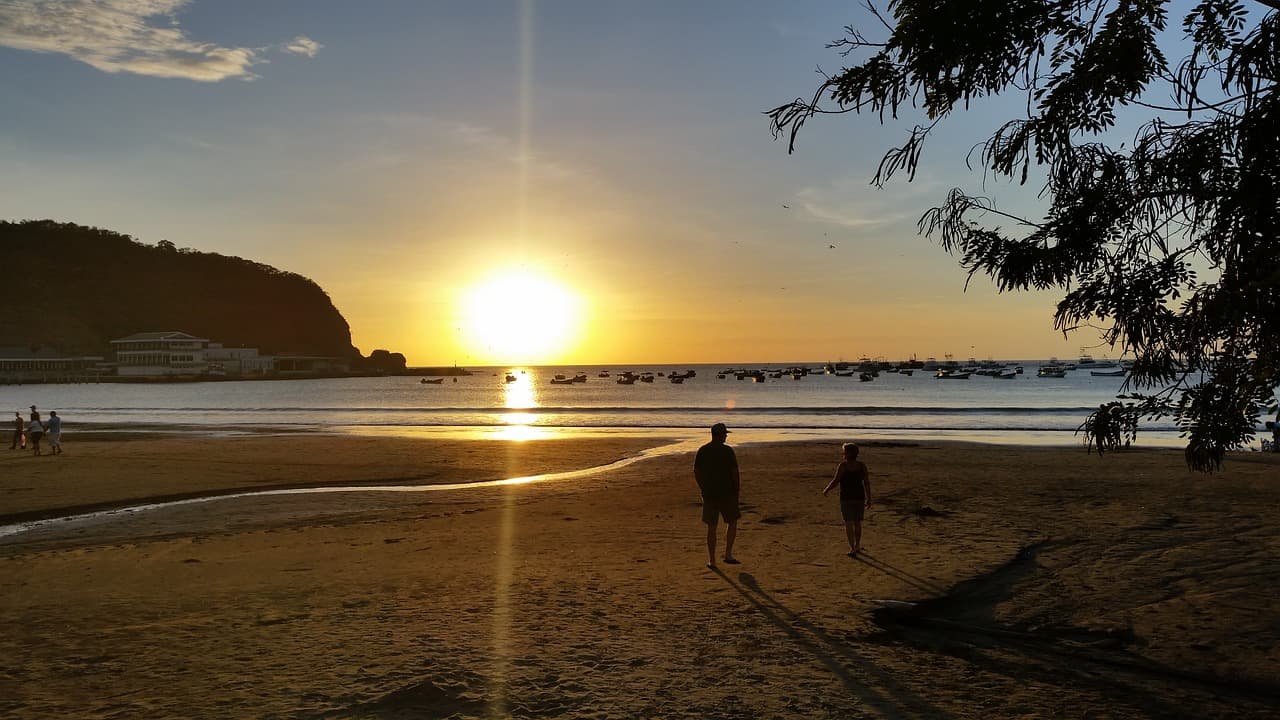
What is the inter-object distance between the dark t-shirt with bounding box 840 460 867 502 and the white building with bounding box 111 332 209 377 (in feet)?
630

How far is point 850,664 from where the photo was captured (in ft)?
24.8

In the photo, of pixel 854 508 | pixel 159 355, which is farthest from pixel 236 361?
pixel 854 508

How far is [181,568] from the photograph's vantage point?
39.4 ft

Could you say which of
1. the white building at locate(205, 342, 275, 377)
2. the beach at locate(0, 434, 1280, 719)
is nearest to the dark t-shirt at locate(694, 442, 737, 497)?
the beach at locate(0, 434, 1280, 719)

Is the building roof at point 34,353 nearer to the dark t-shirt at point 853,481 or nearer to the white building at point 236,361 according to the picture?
the white building at point 236,361

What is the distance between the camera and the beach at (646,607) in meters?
6.86

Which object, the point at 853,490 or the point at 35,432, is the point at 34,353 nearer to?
the point at 35,432

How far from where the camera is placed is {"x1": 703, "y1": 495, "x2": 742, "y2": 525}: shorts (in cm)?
1159

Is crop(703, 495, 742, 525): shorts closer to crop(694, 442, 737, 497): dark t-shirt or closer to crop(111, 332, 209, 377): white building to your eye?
crop(694, 442, 737, 497): dark t-shirt

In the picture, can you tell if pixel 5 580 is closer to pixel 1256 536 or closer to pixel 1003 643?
pixel 1003 643

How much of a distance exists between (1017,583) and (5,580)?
1360 centimetres

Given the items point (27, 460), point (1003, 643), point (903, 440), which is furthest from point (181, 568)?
point (903, 440)

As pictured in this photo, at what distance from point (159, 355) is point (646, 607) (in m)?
202

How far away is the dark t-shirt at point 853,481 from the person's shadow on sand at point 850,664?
9.29 ft
